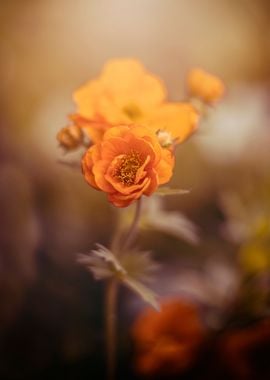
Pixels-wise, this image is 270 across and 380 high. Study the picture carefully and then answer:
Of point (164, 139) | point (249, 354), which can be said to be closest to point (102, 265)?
point (164, 139)

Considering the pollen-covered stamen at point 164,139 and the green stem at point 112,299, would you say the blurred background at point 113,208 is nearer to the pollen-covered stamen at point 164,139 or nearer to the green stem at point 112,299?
the green stem at point 112,299

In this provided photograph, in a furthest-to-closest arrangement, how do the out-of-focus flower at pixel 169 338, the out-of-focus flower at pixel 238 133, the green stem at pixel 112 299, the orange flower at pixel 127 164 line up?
the out-of-focus flower at pixel 238 133, the out-of-focus flower at pixel 169 338, the green stem at pixel 112 299, the orange flower at pixel 127 164

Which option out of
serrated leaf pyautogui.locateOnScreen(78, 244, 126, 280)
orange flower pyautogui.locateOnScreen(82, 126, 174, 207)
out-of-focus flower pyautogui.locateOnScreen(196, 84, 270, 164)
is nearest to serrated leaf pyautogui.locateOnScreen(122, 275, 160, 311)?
serrated leaf pyautogui.locateOnScreen(78, 244, 126, 280)

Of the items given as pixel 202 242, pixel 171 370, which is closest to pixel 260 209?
pixel 202 242

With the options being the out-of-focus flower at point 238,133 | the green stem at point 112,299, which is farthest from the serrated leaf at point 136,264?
the out-of-focus flower at point 238,133

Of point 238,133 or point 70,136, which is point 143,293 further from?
point 238,133

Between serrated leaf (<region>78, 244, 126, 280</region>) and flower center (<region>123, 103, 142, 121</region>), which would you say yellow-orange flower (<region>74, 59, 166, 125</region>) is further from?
serrated leaf (<region>78, 244, 126, 280</region>)
